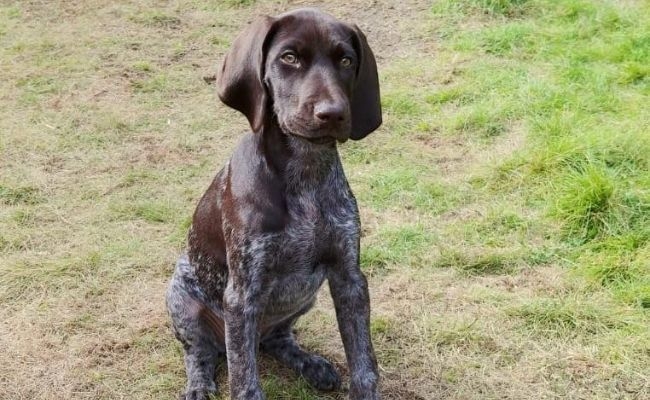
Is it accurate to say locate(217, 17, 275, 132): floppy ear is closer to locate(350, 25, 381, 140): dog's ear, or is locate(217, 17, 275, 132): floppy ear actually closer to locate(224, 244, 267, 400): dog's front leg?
locate(350, 25, 381, 140): dog's ear

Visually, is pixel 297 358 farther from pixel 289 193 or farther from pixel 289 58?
pixel 289 58

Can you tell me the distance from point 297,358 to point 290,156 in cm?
117

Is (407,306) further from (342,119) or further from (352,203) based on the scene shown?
(342,119)

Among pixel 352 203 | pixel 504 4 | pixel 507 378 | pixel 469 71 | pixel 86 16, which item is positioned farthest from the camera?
pixel 86 16

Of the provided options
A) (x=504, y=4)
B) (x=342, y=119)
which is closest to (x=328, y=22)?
(x=342, y=119)

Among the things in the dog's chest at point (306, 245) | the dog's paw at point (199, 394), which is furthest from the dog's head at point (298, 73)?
the dog's paw at point (199, 394)

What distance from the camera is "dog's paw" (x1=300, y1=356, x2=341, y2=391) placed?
4.30 meters

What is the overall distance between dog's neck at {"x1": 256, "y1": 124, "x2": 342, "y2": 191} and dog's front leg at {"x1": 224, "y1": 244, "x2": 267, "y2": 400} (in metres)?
0.41

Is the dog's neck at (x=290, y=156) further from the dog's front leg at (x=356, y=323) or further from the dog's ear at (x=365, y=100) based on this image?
the dog's front leg at (x=356, y=323)

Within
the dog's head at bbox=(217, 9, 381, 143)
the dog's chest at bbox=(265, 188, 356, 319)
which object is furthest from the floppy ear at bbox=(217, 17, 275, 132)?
the dog's chest at bbox=(265, 188, 356, 319)

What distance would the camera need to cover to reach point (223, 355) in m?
4.48

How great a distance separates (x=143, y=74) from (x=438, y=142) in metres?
3.12

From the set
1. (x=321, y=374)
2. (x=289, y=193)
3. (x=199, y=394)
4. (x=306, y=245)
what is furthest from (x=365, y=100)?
(x=199, y=394)

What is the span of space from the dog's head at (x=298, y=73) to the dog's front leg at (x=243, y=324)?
643 millimetres
